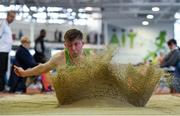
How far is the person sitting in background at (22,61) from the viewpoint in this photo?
9.00 m

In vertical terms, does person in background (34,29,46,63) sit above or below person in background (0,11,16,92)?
below

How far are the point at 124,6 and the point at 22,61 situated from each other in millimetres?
10302

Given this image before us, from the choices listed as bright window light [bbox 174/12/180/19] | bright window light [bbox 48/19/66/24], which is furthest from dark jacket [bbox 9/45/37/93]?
bright window light [bbox 174/12/180/19]

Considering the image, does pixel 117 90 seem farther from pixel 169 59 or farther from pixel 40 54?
pixel 40 54

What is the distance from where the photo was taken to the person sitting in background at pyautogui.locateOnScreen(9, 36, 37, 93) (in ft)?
29.5

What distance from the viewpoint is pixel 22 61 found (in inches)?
359

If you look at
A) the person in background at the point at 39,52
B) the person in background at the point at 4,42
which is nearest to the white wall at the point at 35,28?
the person in background at the point at 39,52

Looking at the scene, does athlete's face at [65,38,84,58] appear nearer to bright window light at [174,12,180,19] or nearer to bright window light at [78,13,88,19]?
bright window light at [78,13,88,19]

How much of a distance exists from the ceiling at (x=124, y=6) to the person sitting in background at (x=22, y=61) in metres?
4.32

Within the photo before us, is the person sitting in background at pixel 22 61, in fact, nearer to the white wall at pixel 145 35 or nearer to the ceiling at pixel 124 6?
the ceiling at pixel 124 6

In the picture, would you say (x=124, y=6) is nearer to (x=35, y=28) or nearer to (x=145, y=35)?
(x=35, y=28)

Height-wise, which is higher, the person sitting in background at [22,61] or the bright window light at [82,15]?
the bright window light at [82,15]

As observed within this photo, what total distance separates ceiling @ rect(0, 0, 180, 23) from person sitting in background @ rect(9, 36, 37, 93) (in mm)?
4319

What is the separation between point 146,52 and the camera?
23922 mm
